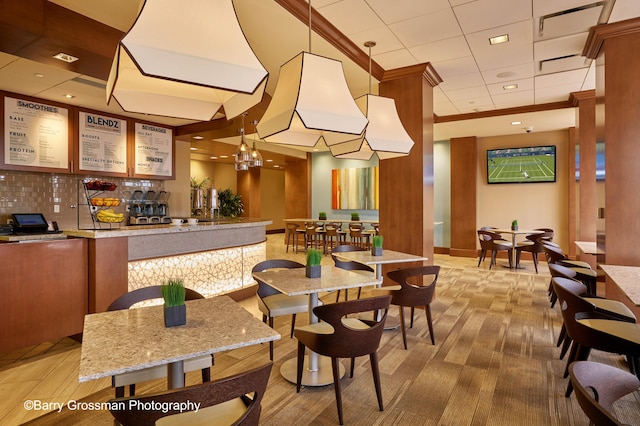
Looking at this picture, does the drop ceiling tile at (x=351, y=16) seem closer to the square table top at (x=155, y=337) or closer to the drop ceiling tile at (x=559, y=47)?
the drop ceiling tile at (x=559, y=47)

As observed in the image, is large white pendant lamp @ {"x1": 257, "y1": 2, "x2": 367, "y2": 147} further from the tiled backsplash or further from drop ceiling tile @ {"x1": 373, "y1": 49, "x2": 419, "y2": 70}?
the tiled backsplash

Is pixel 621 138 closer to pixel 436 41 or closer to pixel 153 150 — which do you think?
pixel 436 41

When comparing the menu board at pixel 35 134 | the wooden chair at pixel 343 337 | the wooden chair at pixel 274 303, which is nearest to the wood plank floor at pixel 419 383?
the wooden chair at pixel 343 337

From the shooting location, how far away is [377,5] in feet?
11.5

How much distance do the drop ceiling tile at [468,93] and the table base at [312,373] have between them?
4951 millimetres

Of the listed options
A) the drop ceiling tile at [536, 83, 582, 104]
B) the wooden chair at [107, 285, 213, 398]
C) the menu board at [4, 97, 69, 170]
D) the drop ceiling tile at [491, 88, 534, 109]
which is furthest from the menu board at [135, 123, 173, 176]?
the drop ceiling tile at [536, 83, 582, 104]

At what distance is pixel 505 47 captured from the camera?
4.45 meters

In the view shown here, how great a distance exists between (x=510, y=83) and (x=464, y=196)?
14.2 ft

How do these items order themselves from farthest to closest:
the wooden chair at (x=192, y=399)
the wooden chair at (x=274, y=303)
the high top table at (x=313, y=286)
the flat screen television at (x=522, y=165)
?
the flat screen television at (x=522, y=165)
the wooden chair at (x=274, y=303)
the high top table at (x=313, y=286)
the wooden chair at (x=192, y=399)

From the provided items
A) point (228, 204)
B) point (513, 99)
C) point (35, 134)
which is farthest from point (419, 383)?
point (228, 204)

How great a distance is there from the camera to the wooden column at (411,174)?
5.15 meters

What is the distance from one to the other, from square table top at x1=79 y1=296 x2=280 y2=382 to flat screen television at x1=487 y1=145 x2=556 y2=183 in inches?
356

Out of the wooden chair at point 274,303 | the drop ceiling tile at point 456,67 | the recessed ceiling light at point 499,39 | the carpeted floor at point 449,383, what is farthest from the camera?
the drop ceiling tile at point 456,67

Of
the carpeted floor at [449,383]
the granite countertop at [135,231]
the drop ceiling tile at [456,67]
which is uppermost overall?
the drop ceiling tile at [456,67]
